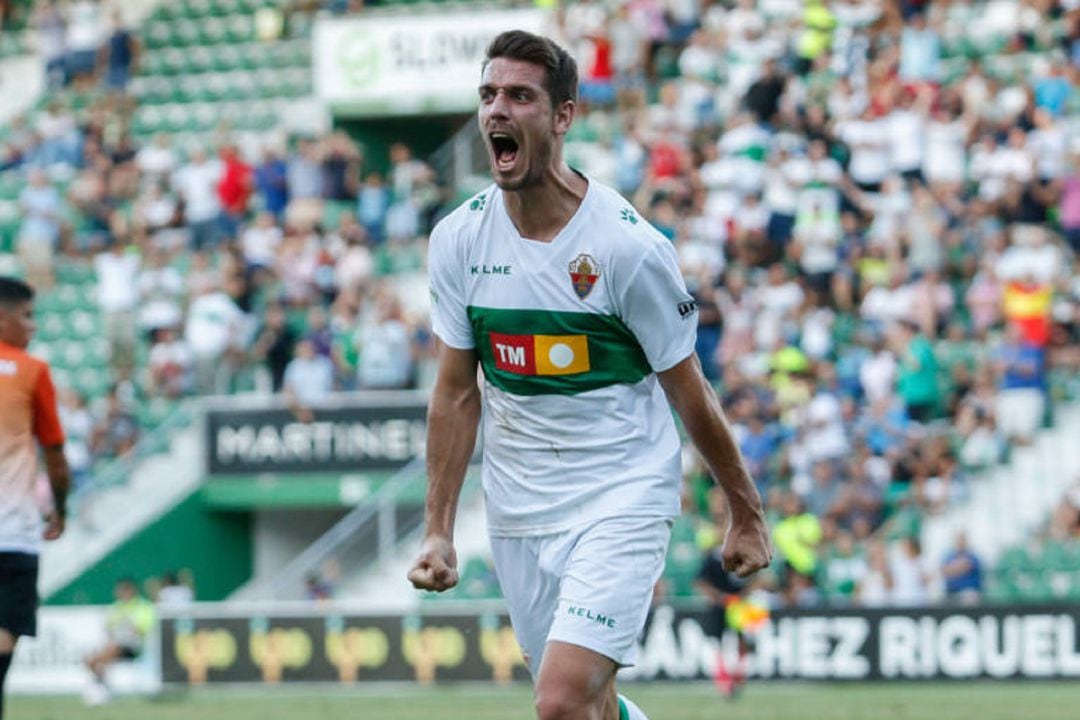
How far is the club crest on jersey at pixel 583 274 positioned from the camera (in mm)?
7566

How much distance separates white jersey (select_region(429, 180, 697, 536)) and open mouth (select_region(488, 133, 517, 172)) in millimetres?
Result: 292

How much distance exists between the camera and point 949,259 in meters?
22.1

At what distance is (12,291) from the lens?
36.8 ft

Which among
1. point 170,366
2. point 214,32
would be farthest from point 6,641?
point 214,32

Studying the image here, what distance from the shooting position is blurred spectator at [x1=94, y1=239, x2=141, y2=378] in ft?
91.9

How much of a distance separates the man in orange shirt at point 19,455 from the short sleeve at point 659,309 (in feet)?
14.7

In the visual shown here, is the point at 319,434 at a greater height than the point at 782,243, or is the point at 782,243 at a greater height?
the point at 782,243

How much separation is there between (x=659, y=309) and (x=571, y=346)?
1.03 feet

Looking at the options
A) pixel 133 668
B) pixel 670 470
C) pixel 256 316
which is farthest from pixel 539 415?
pixel 256 316

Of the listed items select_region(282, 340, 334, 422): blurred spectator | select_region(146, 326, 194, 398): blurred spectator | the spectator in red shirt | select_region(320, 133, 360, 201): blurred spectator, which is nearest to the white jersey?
select_region(282, 340, 334, 422): blurred spectator

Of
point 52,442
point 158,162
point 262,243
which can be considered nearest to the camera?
point 52,442

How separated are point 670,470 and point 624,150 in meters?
17.7

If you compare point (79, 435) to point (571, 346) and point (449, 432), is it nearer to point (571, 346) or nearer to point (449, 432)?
point (449, 432)

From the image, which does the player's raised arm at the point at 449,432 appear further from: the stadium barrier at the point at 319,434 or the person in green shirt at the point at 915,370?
the stadium barrier at the point at 319,434
